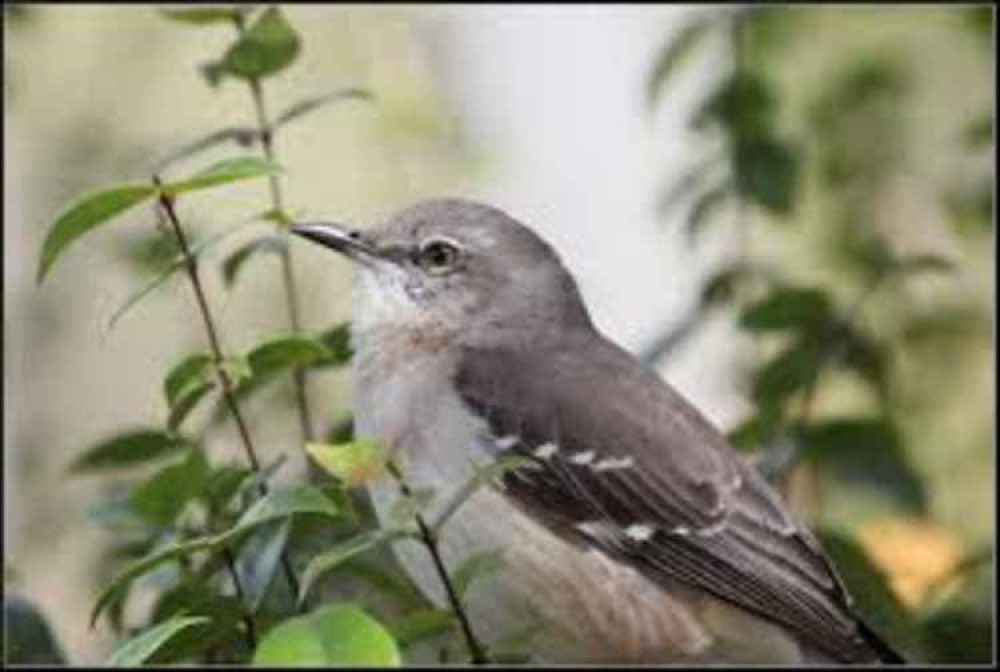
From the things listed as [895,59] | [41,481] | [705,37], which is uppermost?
[705,37]

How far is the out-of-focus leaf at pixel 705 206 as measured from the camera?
17.8 feet

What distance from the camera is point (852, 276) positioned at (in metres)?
6.62

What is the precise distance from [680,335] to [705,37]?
0.64 m

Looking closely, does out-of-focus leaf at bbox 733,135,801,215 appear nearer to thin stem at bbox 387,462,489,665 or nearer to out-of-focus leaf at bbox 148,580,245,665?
out-of-focus leaf at bbox 148,580,245,665

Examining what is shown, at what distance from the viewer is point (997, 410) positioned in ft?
20.3

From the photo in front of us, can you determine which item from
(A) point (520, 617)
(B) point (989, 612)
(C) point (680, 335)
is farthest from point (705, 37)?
(A) point (520, 617)

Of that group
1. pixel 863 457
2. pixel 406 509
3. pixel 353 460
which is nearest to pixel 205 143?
pixel 353 460

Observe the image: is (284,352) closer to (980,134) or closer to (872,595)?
(872,595)

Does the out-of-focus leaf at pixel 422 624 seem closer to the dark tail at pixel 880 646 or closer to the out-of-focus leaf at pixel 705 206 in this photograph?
the dark tail at pixel 880 646

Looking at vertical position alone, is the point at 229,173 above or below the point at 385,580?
above

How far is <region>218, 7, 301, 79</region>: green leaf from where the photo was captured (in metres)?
4.30

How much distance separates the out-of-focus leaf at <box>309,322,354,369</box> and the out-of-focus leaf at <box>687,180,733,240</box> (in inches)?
41.5

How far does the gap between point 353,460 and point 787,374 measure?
2.20 m

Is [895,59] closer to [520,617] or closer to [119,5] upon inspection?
[119,5]
